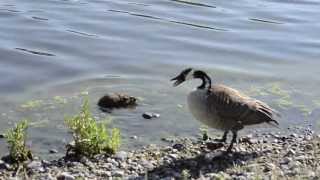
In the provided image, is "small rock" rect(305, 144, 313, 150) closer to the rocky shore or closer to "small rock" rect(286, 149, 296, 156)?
the rocky shore

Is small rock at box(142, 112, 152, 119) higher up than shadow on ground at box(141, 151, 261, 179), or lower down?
lower down

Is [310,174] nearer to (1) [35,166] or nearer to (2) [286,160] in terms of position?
(2) [286,160]

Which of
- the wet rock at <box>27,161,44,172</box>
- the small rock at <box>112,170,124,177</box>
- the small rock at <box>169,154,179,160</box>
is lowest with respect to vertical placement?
the wet rock at <box>27,161,44,172</box>

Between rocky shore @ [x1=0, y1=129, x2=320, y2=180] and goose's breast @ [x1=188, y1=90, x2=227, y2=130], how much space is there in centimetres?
43

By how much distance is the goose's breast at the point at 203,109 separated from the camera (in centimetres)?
1000

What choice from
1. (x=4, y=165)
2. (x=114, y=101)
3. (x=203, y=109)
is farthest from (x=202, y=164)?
(x=114, y=101)

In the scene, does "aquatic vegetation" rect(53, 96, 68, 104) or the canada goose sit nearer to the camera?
the canada goose

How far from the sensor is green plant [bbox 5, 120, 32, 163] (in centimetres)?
959

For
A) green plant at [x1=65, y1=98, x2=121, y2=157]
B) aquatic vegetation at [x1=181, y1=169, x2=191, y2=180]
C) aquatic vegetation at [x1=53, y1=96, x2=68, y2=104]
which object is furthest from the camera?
aquatic vegetation at [x1=53, y1=96, x2=68, y2=104]

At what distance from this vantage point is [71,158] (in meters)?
10.0

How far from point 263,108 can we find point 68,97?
403cm

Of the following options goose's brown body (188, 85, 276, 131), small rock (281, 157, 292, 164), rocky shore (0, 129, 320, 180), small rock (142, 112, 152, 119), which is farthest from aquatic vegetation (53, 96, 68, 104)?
small rock (281, 157, 292, 164)

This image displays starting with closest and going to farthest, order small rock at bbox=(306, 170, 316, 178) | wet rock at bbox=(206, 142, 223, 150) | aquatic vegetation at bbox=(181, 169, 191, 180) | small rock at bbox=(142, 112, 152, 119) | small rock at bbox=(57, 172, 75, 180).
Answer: small rock at bbox=(306, 170, 316, 178)
aquatic vegetation at bbox=(181, 169, 191, 180)
small rock at bbox=(57, 172, 75, 180)
wet rock at bbox=(206, 142, 223, 150)
small rock at bbox=(142, 112, 152, 119)

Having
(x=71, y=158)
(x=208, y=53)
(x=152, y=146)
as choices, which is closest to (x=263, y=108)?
(x=152, y=146)
